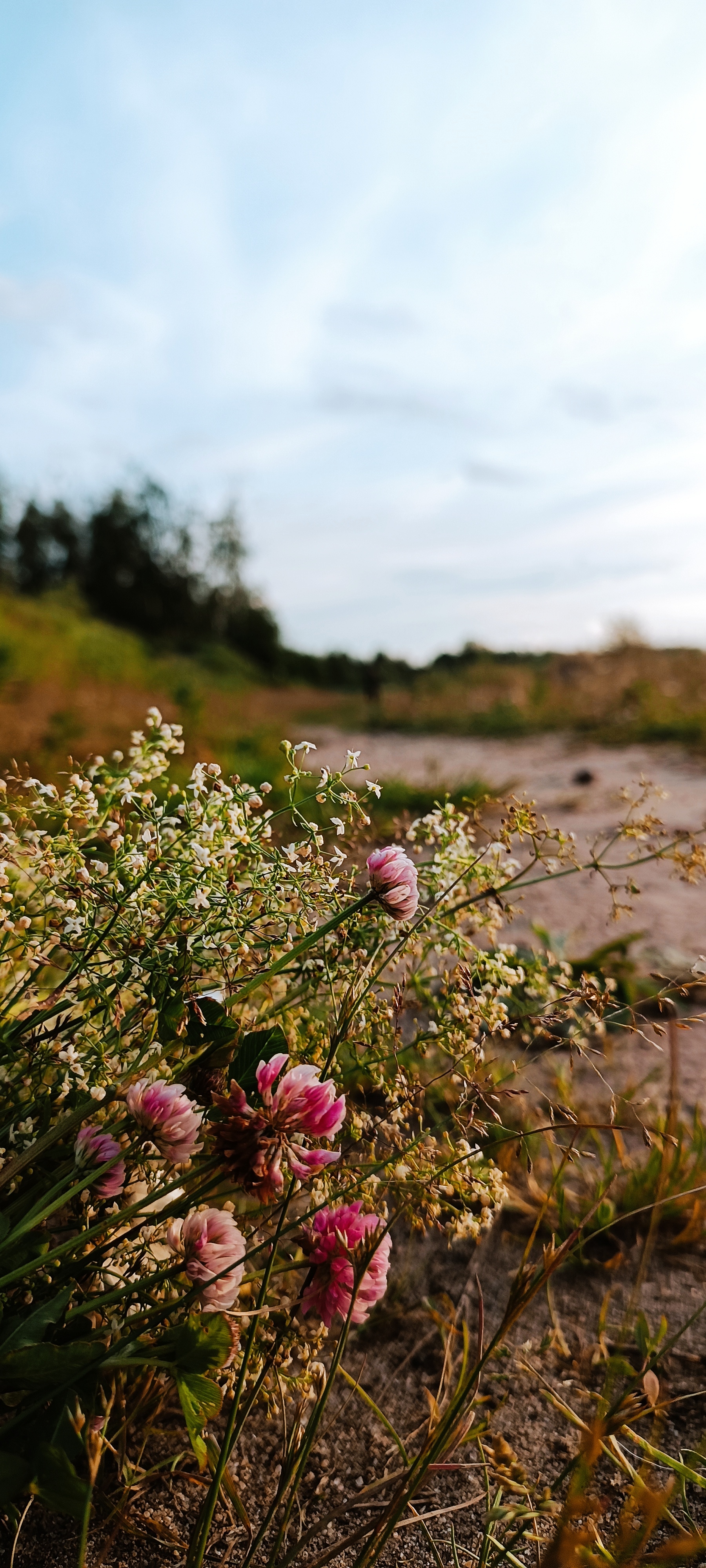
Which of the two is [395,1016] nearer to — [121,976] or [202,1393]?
[121,976]

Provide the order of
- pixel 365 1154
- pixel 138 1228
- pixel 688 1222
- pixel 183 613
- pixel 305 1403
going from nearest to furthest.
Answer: pixel 138 1228
pixel 365 1154
pixel 305 1403
pixel 688 1222
pixel 183 613

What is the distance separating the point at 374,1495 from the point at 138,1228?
51 centimetres

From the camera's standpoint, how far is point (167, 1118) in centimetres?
83

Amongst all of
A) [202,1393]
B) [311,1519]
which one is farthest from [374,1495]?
[202,1393]

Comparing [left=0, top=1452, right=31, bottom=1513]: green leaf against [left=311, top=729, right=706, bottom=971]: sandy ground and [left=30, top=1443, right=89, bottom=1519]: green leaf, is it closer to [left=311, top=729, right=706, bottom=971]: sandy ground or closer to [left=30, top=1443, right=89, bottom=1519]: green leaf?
[left=30, top=1443, right=89, bottom=1519]: green leaf

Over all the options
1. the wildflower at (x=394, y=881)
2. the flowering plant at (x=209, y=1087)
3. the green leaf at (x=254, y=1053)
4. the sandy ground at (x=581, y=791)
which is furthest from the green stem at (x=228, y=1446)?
the sandy ground at (x=581, y=791)

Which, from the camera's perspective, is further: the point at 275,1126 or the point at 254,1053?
the point at 254,1053

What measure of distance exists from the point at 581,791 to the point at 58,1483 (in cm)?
706

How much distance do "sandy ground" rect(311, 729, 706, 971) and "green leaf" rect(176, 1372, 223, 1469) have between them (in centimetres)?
72

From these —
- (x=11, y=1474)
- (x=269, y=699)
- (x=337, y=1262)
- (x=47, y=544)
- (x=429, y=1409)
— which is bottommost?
(x=429, y=1409)

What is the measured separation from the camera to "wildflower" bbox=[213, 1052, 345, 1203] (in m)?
0.78

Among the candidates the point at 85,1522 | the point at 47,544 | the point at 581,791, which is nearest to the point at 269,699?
the point at 581,791

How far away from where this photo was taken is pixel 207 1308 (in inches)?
34.5

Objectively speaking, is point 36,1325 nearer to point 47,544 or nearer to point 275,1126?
point 275,1126
